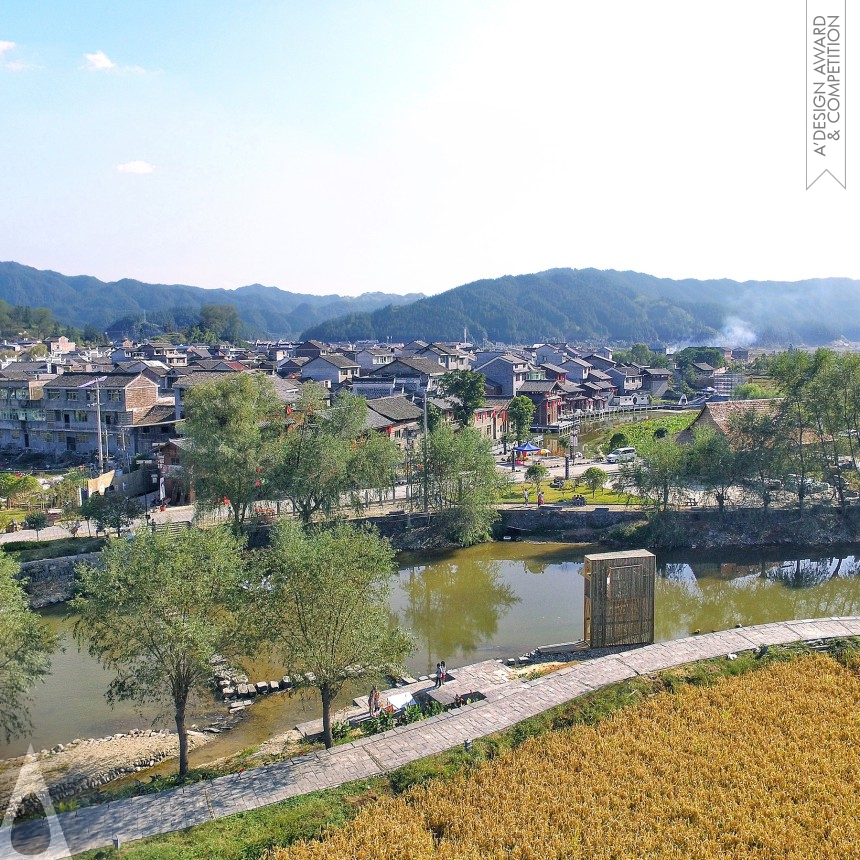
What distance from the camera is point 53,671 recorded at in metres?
15.7

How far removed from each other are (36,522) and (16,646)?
12.2 meters

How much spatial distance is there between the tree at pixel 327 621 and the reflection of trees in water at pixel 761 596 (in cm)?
834

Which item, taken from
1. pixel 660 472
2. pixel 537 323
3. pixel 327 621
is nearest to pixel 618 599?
pixel 327 621

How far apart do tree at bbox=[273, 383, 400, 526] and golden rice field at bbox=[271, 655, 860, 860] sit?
12.0m

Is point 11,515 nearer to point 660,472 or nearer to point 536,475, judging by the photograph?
point 536,475

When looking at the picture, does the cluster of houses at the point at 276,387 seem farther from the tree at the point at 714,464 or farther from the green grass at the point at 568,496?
the tree at the point at 714,464

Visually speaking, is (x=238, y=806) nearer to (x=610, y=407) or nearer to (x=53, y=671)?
(x=53, y=671)

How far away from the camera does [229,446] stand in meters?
21.5

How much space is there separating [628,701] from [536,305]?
600ft

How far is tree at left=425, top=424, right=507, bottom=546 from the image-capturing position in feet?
77.4

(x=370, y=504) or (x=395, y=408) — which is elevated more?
(x=395, y=408)

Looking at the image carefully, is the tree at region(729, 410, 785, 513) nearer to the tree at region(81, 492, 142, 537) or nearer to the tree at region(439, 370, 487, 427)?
the tree at region(439, 370, 487, 427)

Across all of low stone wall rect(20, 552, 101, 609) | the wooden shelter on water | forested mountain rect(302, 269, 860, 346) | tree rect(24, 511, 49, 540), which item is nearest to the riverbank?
the wooden shelter on water

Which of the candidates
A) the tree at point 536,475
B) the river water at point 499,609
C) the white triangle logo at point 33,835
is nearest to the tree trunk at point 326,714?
the river water at point 499,609
